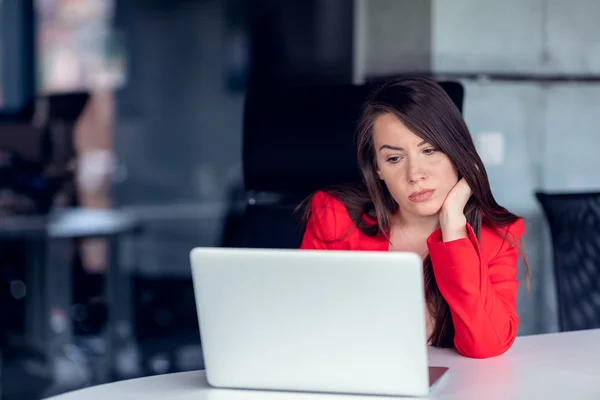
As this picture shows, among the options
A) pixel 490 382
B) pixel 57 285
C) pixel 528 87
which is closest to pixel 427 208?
pixel 490 382

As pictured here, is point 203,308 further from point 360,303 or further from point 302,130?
point 302,130

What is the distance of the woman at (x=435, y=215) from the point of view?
144 cm

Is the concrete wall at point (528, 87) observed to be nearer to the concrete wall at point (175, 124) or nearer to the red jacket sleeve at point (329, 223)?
the red jacket sleeve at point (329, 223)

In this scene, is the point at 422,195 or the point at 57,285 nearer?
the point at 422,195

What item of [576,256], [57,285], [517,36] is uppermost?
[517,36]

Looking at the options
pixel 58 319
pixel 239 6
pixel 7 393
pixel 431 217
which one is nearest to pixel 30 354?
pixel 58 319

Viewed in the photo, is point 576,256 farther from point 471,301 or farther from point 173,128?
point 173,128

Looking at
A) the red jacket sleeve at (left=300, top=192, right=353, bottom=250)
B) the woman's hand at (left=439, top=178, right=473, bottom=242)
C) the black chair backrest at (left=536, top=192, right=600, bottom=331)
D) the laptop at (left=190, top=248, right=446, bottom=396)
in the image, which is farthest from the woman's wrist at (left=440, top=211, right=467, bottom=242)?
the black chair backrest at (left=536, top=192, right=600, bottom=331)

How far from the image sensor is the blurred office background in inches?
113

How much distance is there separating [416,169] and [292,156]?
19.0 inches

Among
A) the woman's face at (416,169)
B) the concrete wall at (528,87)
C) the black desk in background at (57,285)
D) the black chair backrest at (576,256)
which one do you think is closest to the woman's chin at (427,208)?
the woman's face at (416,169)

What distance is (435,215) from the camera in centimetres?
176

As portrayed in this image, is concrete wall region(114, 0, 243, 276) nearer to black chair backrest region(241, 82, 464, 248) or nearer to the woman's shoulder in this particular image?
black chair backrest region(241, 82, 464, 248)

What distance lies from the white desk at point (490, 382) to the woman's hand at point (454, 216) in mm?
219
